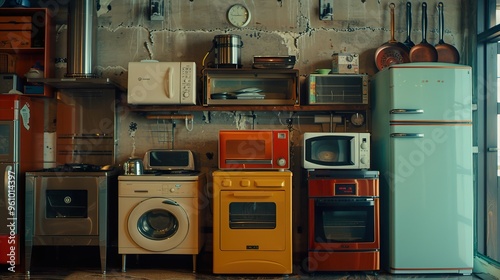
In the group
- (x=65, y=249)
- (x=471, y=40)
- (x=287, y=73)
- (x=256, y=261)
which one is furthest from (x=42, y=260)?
(x=471, y=40)

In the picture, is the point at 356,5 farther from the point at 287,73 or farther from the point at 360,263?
the point at 360,263

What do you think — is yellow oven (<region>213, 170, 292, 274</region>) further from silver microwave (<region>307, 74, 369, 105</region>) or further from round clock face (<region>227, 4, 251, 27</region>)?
round clock face (<region>227, 4, 251, 27</region>)

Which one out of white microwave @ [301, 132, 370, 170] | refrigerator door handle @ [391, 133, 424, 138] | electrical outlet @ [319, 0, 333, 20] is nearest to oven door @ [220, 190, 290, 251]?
white microwave @ [301, 132, 370, 170]

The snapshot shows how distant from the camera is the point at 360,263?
3867mm

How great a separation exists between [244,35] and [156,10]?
2.88 feet

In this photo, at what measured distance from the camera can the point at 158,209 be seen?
155 inches

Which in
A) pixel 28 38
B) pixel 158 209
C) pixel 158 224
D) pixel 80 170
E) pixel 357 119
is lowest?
pixel 158 224

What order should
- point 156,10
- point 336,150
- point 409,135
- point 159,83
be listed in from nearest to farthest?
point 409,135 → point 336,150 → point 159,83 → point 156,10

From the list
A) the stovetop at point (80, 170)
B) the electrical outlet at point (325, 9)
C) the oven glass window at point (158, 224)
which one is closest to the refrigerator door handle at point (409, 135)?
the electrical outlet at point (325, 9)

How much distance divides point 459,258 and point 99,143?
3369 mm

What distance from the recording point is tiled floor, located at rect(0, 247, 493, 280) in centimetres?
386

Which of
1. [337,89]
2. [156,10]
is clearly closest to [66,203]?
[156,10]

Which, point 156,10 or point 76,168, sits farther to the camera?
point 156,10

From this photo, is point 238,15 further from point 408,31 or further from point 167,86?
point 408,31
